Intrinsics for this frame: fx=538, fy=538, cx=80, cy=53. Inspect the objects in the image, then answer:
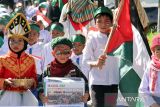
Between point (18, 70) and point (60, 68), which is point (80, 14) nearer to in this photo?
point (60, 68)

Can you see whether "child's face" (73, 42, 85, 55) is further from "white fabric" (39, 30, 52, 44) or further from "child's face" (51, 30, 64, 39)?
"white fabric" (39, 30, 52, 44)

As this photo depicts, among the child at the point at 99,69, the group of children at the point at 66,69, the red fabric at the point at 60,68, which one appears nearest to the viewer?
the group of children at the point at 66,69

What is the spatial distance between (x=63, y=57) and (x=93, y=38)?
693 millimetres

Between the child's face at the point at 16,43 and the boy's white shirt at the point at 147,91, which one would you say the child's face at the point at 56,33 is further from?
the boy's white shirt at the point at 147,91

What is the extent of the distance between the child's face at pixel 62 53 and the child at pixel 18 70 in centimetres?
29

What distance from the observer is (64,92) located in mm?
5234

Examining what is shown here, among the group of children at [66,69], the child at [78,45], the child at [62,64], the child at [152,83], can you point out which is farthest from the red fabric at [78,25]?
the child at [152,83]

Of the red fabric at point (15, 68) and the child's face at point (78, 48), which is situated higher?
the child's face at point (78, 48)

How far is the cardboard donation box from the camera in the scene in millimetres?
5238

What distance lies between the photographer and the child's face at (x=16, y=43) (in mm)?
5727

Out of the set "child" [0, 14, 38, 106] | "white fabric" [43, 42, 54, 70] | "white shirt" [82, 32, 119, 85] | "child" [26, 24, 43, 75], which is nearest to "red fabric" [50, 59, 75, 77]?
"child" [0, 14, 38, 106]

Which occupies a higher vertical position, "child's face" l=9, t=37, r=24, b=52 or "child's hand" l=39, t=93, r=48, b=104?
"child's face" l=9, t=37, r=24, b=52

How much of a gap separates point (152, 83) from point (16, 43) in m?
1.51

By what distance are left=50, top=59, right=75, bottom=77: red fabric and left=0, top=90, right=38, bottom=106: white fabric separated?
0.34 meters
